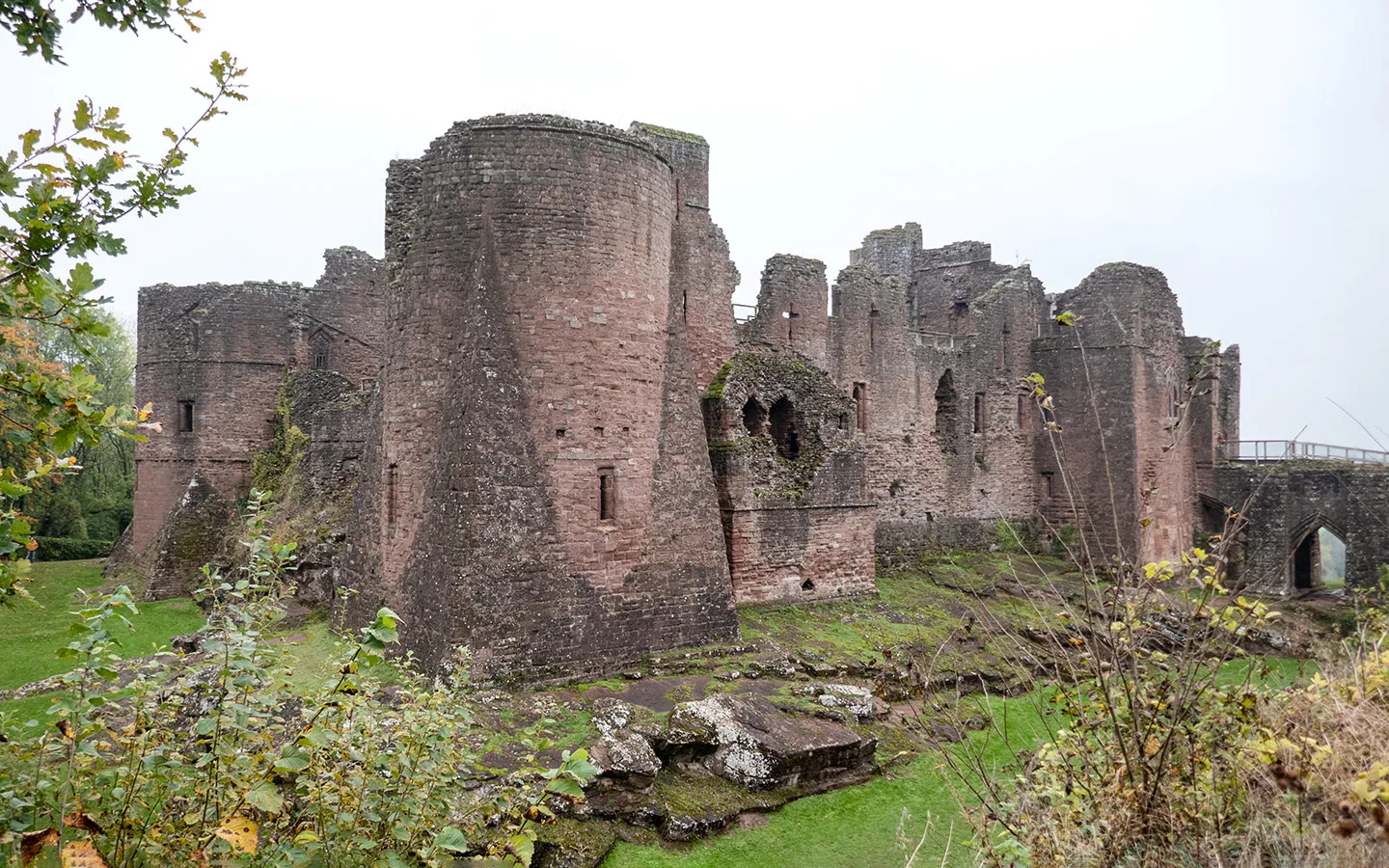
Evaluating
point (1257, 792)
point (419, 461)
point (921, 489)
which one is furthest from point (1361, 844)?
point (921, 489)

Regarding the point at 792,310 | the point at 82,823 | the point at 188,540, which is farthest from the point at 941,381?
the point at 82,823

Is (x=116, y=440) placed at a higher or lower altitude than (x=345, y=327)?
lower

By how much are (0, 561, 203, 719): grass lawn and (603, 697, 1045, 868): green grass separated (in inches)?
273

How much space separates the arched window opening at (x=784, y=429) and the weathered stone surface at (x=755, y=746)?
298 inches

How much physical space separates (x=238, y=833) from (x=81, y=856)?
52 centimetres

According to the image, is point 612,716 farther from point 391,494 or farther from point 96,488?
point 96,488

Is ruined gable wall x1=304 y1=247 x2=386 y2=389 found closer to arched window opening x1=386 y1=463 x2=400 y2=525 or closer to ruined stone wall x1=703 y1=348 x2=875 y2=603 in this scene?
arched window opening x1=386 y1=463 x2=400 y2=525

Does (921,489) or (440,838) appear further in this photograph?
(921,489)

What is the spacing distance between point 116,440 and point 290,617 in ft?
64.1

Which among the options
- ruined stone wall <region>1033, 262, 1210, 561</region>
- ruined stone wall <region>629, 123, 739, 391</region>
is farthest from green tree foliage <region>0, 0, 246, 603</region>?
ruined stone wall <region>1033, 262, 1210, 561</region>

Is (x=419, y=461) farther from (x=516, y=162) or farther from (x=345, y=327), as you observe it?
(x=345, y=327)

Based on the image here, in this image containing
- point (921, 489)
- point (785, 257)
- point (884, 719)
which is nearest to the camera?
point (884, 719)

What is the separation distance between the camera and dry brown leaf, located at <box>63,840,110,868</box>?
10.2 feet

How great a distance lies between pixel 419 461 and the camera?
11375 millimetres
